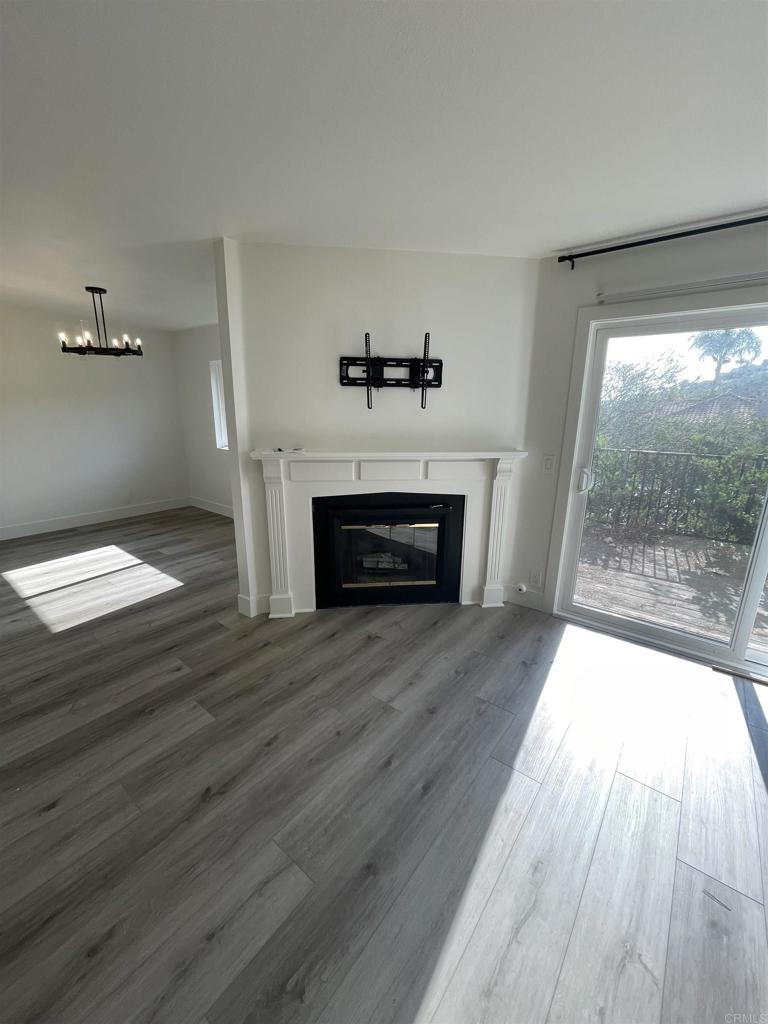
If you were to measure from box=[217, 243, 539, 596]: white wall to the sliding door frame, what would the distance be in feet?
1.29

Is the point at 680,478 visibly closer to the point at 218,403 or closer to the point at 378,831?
the point at 378,831

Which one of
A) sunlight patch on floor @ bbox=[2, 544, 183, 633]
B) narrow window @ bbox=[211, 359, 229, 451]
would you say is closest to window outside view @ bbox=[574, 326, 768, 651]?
sunlight patch on floor @ bbox=[2, 544, 183, 633]

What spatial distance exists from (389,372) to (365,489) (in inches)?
33.0

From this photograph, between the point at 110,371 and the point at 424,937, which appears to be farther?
the point at 110,371

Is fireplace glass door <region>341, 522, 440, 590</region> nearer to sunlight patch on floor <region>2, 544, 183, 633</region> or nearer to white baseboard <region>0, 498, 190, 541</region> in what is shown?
sunlight patch on floor <region>2, 544, 183, 633</region>

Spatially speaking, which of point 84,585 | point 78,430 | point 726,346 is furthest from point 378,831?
point 78,430

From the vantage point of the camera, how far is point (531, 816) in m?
1.54

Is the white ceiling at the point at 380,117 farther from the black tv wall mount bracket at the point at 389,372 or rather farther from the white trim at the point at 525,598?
the white trim at the point at 525,598

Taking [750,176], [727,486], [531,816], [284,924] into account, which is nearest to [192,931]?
[284,924]

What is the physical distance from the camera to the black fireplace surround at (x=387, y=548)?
293 centimetres

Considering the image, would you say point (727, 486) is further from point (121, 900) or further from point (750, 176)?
point (121, 900)

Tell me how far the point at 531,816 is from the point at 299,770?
970 millimetres

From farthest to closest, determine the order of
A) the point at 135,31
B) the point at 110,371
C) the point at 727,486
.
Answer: the point at 110,371 → the point at 727,486 → the point at 135,31

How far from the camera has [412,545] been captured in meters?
3.12
